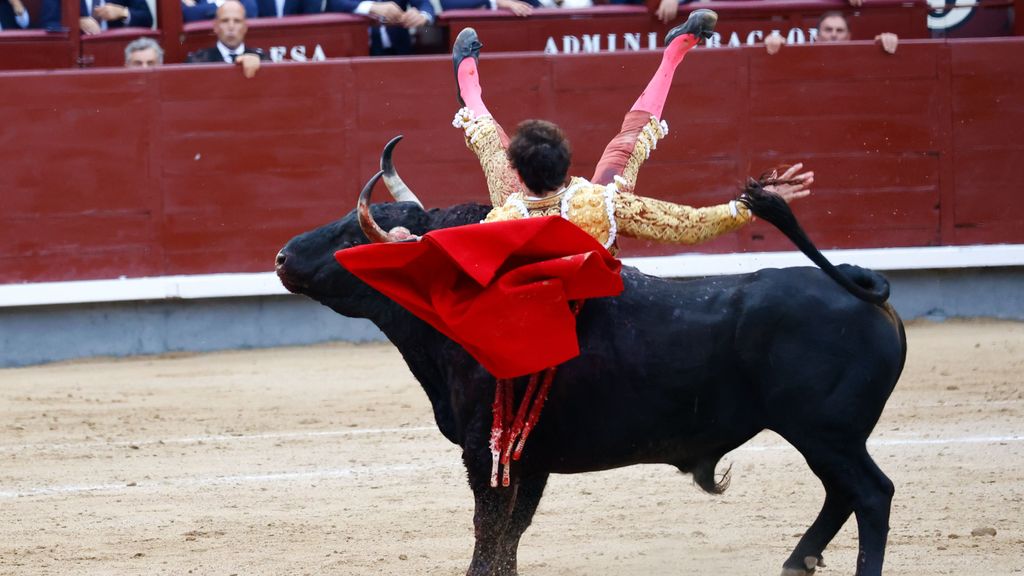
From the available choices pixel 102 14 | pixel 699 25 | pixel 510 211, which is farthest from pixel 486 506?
pixel 102 14

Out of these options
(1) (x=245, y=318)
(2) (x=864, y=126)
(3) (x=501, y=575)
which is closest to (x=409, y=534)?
(3) (x=501, y=575)

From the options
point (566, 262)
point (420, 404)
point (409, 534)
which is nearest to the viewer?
point (566, 262)

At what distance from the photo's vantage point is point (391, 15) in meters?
8.42

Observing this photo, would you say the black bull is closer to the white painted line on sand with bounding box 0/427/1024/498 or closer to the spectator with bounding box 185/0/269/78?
the white painted line on sand with bounding box 0/427/1024/498

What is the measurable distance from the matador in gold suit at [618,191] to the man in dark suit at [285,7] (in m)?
4.53

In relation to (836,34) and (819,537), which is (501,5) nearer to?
(836,34)

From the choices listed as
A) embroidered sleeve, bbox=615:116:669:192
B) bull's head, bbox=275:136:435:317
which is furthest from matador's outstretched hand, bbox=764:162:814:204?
bull's head, bbox=275:136:435:317

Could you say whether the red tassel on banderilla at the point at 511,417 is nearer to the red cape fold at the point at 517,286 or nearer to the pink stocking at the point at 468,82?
the red cape fold at the point at 517,286

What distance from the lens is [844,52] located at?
28.5 feet

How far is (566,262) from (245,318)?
527cm

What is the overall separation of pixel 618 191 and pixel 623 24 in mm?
5066

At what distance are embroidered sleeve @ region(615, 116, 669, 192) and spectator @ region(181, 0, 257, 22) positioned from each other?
4.83m

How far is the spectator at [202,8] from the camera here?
845cm

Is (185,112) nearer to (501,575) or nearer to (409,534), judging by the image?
(409,534)
